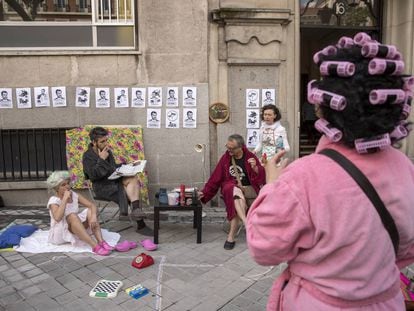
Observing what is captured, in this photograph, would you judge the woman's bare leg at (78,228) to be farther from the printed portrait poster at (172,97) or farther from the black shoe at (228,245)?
the printed portrait poster at (172,97)

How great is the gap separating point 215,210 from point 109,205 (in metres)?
1.72

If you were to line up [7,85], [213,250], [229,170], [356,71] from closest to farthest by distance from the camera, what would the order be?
1. [356,71]
2. [213,250]
3. [229,170]
4. [7,85]

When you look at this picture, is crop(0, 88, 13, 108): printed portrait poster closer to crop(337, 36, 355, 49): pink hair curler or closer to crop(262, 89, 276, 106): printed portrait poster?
crop(262, 89, 276, 106): printed portrait poster

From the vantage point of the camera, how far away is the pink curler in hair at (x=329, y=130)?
1.33m

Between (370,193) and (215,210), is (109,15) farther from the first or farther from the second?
(370,193)

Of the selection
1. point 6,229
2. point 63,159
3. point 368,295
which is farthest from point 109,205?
point 368,295

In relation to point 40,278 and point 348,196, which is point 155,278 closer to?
point 40,278

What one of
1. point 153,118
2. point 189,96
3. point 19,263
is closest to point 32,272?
point 19,263

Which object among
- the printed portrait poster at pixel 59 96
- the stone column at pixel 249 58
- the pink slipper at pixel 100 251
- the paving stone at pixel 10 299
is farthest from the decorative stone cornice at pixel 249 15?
the paving stone at pixel 10 299

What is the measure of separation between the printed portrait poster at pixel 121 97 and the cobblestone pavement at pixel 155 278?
233cm

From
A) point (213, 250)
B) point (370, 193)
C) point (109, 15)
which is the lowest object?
point (213, 250)

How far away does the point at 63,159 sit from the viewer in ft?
21.8

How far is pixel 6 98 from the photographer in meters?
6.36

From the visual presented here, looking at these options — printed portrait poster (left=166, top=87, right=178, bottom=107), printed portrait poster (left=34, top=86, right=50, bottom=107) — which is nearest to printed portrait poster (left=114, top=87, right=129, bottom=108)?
printed portrait poster (left=166, top=87, right=178, bottom=107)
